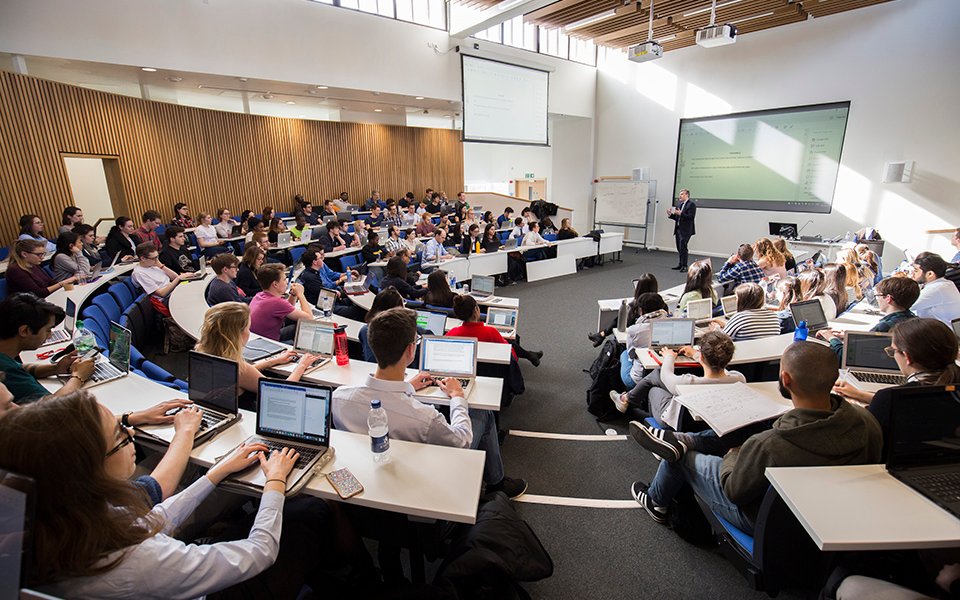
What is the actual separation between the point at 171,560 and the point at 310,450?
2.38 ft

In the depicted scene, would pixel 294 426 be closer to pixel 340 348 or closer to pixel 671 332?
pixel 340 348

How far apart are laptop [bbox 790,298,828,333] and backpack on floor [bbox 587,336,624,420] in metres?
1.50

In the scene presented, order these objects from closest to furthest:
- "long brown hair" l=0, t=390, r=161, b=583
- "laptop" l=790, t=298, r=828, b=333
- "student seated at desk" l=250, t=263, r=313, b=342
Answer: "long brown hair" l=0, t=390, r=161, b=583 < "laptop" l=790, t=298, r=828, b=333 < "student seated at desk" l=250, t=263, r=313, b=342

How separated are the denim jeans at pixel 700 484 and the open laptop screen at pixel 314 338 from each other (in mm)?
2467

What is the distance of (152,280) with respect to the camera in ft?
17.4

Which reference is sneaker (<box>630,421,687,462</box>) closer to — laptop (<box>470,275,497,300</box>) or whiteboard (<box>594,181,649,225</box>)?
laptop (<box>470,275,497,300</box>)

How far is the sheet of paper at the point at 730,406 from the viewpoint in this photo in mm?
2301

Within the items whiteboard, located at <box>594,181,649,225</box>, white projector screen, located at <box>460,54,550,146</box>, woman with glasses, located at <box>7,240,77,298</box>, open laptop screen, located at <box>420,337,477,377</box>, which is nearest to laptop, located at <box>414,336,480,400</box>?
open laptop screen, located at <box>420,337,477,377</box>

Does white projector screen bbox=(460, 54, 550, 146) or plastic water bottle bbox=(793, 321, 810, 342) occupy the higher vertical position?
white projector screen bbox=(460, 54, 550, 146)

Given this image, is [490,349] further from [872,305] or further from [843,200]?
[843,200]

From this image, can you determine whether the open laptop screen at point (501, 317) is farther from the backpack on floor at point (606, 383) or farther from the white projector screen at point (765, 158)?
the white projector screen at point (765, 158)

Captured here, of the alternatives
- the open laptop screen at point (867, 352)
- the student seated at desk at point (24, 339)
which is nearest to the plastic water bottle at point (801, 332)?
the open laptop screen at point (867, 352)

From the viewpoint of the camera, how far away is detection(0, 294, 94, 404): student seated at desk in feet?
7.65

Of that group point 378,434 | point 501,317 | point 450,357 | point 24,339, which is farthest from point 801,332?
point 24,339
